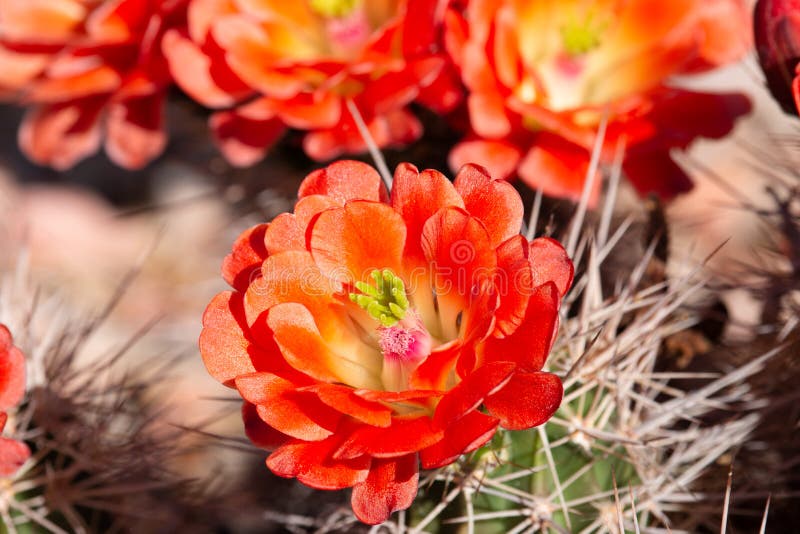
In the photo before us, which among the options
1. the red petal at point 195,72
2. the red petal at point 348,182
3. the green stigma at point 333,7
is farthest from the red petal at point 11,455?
the green stigma at point 333,7

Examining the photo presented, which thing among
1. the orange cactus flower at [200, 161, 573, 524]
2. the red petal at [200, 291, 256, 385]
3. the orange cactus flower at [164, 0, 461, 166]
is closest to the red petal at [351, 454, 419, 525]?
the orange cactus flower at [200, 161, 573, 524]

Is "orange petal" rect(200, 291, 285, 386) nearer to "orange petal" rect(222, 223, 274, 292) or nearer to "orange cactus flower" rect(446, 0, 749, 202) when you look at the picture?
"orange petal" rect(222, 223, 274, 292)

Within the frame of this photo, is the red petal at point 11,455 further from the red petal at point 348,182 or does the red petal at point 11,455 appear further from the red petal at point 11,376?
the red petal at point 348,182

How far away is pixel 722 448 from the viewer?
0.70 meters

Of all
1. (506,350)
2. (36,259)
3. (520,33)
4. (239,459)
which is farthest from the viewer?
(36,259)

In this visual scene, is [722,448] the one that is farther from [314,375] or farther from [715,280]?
[314,375]

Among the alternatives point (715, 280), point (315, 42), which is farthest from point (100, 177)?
point (715, 280)

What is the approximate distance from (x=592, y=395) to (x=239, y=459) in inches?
27.0

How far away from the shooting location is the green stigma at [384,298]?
574 mm

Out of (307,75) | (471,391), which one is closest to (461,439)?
(471,391)

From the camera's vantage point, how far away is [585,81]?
0.86 m

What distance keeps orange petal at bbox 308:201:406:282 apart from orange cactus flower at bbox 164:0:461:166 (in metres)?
0.21

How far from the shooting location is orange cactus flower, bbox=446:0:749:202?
742 millimetres

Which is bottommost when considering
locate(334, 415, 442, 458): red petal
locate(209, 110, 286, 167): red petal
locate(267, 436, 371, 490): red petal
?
locate(267, 436, 371, 490): red petal
